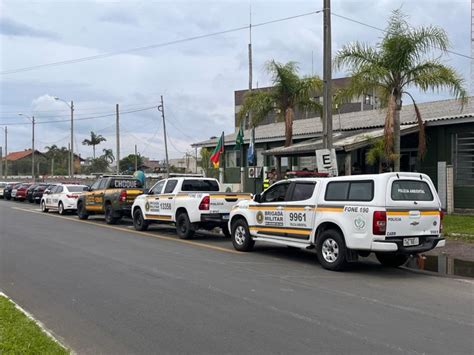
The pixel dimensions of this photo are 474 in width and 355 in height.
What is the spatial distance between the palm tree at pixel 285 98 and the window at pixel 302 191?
1216cm


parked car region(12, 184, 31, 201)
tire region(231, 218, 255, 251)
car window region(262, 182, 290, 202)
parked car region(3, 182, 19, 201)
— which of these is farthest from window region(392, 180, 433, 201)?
parked car region(3, 182, 19, 201)

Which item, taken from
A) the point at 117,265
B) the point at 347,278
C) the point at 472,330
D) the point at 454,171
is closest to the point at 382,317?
the point at 472,330

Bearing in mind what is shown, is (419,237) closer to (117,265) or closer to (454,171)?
(117,265)

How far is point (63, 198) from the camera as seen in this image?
2534 cm

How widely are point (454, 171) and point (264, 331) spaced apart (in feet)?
54.2

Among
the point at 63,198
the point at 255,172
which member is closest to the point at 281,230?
the point at 63,198

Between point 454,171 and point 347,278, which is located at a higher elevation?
point 454,171

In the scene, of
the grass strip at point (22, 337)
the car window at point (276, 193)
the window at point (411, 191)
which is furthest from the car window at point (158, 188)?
the grass strip at point (22, 337)

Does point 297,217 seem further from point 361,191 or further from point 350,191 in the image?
point 361,191

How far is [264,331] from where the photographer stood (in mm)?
5914

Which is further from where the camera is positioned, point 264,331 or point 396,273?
point 396,273

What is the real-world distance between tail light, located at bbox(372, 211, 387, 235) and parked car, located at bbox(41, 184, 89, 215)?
1796 centimetres

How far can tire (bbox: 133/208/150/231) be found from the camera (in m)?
17.4

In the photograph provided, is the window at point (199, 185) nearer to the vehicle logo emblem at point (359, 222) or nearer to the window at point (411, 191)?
the vehicle logo emblem at point (359, 222)
